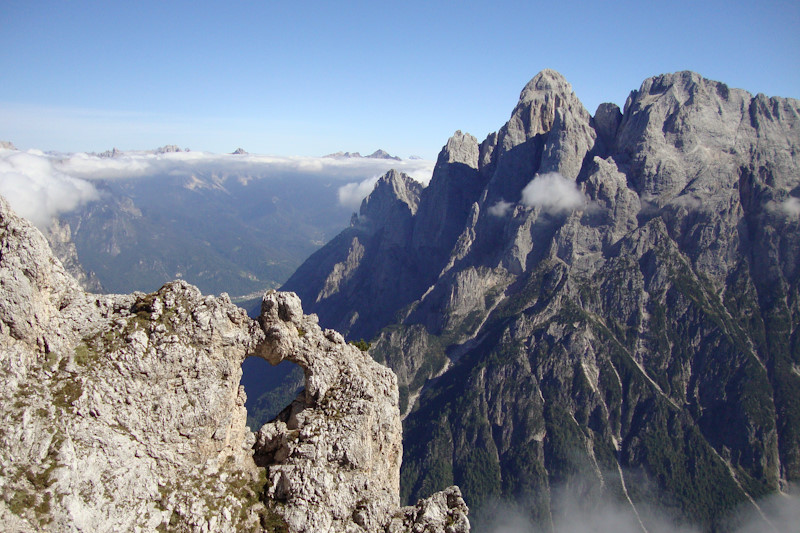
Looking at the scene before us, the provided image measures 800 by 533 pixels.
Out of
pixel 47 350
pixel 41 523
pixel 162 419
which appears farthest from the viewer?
pixel 162 419

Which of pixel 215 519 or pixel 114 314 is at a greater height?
pixel 114 314

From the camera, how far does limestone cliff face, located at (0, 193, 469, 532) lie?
90.0 feet

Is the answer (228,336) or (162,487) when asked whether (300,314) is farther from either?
(162,487)

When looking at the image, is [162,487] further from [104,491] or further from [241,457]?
[241,457]

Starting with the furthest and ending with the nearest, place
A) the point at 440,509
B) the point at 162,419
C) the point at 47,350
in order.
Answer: the point at 440,509, the point at 162,419, the point at 47,350

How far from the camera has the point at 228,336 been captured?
36094 mm

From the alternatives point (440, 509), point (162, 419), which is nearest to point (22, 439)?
point (162, 419)

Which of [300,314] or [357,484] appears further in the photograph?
[300,314]

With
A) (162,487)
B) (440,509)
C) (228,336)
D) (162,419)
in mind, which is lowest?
(440,509)

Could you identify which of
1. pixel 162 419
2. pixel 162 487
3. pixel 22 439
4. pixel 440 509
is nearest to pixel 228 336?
pixel 162 419

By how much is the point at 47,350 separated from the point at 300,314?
16.8 metres

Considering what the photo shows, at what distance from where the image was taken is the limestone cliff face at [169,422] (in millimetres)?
27438

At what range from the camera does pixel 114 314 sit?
3369 centimetres

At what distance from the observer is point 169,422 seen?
31969mm
